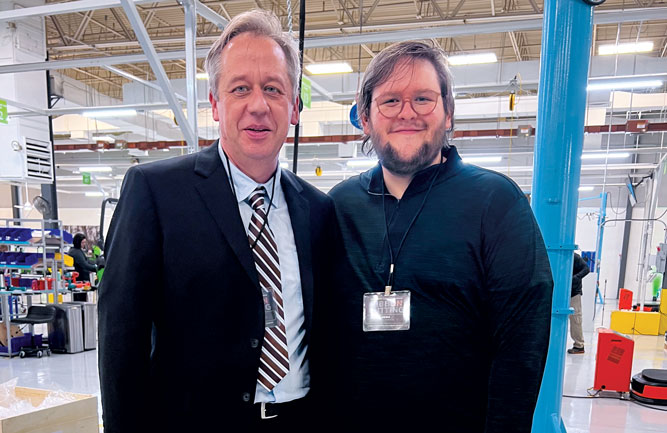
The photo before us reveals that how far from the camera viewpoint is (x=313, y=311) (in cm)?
129

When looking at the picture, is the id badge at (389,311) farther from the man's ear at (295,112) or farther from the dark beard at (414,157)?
the man's ear at (295,112)

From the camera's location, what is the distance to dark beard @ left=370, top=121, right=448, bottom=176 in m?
1.29

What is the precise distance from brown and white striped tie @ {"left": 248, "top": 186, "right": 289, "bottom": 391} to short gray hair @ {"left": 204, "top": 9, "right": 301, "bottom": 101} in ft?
1.12

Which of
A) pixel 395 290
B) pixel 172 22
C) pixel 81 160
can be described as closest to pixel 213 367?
pixel 395 290

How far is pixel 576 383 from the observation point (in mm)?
5508

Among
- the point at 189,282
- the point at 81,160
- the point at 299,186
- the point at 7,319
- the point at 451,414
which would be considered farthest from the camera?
the point at 81,160

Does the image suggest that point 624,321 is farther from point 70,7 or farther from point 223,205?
point 70,7

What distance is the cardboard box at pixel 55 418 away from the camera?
2213 millimetres

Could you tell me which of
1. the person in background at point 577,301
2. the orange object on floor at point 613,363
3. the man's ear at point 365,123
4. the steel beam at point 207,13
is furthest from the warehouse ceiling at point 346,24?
the man's ear at point 365,123

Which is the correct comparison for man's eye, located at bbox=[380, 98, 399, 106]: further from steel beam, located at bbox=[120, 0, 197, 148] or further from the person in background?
the person in background

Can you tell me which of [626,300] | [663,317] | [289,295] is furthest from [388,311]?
[626,300]

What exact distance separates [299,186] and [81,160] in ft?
57.5

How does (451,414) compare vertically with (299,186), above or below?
below

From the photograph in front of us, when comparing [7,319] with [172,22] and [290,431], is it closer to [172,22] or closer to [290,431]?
[290,431]
